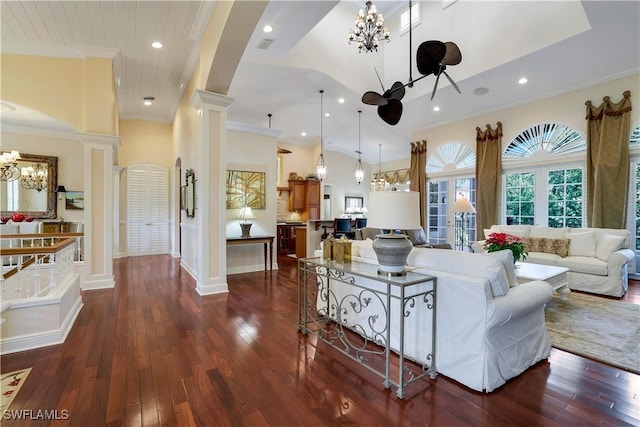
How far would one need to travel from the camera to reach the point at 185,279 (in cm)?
521

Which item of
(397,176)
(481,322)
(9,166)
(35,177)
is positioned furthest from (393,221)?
(397,176)

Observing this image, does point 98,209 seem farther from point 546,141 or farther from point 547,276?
point 546,141

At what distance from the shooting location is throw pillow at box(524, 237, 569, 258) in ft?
16.3

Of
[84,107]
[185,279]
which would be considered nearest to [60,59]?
[84,107]

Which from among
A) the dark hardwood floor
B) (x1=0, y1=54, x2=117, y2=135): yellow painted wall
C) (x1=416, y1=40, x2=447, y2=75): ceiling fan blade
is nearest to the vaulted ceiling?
(x1=0, y1=54, x2=117, y2=135): yellow painted wall

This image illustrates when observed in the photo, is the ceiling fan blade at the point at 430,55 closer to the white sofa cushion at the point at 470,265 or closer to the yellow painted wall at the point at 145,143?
the white sofa cushion at the point at 470,265

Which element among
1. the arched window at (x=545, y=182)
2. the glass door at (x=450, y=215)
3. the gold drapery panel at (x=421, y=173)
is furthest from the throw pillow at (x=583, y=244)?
the gold drapery panel at (x=421, y=173)

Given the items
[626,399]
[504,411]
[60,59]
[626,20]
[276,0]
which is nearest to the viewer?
[504,411]

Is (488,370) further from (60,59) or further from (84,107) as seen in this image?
(60,59)

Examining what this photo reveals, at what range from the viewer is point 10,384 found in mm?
2037

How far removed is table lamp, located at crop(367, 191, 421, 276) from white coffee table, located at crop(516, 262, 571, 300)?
2356 mm

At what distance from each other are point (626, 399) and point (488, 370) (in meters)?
0.93

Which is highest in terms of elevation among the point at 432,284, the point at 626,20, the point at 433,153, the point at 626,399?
the point at 626,20

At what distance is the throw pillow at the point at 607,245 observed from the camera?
14.6ft
